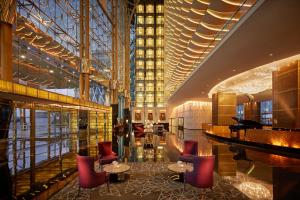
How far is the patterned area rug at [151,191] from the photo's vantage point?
435 centimetres

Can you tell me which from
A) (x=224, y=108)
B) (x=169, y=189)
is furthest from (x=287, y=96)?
(x=169, y=189)

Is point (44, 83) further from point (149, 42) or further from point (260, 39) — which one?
point (149, 42)

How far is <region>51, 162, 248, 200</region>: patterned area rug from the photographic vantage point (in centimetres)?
435

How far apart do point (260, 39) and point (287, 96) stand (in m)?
5.50

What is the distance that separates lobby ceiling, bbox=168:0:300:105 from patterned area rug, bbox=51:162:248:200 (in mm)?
3952

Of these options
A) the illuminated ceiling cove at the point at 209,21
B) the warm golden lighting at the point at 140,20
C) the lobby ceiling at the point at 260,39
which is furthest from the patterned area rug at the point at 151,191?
the warm golden lighting at the point at 140,20

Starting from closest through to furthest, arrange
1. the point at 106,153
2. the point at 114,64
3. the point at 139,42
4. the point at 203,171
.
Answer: the point at 203,171
the point at 106,153
the point at 114,64
the point at 139,42

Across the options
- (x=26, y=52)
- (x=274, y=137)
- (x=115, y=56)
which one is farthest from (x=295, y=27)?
(x=115, y=56)

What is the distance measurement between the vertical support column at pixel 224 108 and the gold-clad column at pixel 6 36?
14783 mm

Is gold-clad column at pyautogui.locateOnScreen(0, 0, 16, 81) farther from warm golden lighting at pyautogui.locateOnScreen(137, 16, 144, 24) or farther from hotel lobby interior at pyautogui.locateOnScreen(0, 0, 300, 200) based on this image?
warm golden lighting at pyautogui.locateOnScreen(137, 16, 144, 24)

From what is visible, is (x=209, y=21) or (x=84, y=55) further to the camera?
(x=84, y=55)

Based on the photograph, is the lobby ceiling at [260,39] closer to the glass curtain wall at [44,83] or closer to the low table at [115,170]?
the low table at [115,170]

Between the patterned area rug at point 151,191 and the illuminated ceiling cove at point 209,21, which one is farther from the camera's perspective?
→ the illuminated ceiling cove at point 209,21

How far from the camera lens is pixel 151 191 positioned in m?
4.65
